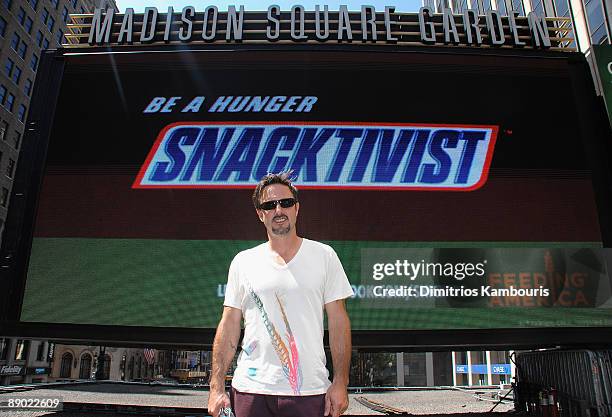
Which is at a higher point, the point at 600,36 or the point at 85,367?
the point at 600,36

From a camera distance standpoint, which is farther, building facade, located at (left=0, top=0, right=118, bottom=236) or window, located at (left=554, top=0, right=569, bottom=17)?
building facade, located at (left=0, top=0, right=118, bottom=236)

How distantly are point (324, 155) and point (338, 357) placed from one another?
610 centimetres

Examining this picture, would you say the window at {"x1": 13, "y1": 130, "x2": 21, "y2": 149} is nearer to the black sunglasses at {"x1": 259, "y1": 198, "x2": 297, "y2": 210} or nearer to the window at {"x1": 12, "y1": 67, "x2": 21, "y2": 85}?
the window at {"x1": 12, "y1": 67, "x2": 21, "y2": 85}

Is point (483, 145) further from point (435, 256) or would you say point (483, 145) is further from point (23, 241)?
point (23, 241)

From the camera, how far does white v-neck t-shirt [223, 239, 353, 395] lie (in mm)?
2701

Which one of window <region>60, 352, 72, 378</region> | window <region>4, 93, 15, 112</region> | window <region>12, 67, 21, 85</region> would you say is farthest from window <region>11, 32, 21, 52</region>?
window <region>60, 352, 72, 378</region>

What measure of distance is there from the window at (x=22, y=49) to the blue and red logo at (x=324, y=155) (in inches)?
1849

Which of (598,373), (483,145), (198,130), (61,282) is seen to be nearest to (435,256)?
(483,145)

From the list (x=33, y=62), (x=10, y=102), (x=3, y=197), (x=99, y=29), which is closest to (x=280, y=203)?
(x=99, y=29)

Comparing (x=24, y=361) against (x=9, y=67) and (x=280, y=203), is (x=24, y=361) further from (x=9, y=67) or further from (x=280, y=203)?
(x=280, y=203)

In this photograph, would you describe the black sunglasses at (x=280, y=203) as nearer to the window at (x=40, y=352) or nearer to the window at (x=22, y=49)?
the window at (x=40, y=352)

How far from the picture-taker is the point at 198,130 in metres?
8.86

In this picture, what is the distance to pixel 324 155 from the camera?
337 inches

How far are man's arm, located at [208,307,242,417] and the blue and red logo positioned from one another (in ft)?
18.1
